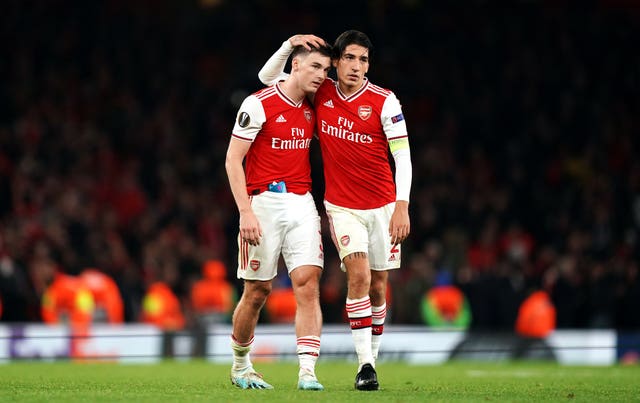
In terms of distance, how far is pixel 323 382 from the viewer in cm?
1066

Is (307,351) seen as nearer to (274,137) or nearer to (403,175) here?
(403,175)

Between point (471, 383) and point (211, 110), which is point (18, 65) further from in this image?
point (471, 383)

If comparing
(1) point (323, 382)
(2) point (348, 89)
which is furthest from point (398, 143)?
(1) point (323, 382)

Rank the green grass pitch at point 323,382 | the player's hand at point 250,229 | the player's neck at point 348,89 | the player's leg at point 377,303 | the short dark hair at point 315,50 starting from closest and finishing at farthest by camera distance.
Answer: the green grass pitch at point 323,382 < the player's hand at point 250,229 < the short dark hair at point 315,50 < the player's neck at point 348,89 < the player's leg at point 377,303

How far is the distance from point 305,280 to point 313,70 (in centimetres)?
151

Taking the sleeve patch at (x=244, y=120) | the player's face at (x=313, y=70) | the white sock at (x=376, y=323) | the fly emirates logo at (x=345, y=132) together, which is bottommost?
the white sock at (x=376, y=323)

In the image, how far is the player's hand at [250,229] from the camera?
868 centimetres

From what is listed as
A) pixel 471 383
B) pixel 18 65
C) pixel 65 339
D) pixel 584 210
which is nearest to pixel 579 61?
pixel 584 210

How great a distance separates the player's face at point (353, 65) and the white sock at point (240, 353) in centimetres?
207

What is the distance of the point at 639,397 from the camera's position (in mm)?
8766

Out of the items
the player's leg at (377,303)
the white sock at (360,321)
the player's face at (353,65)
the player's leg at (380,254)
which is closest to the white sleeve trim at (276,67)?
the player's face at (353,65)

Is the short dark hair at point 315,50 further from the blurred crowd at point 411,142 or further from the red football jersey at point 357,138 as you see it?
the blurred crowd at point 411,142

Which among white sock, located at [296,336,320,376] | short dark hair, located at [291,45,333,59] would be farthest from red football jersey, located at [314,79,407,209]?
white sock, located at [296,336,320,376]

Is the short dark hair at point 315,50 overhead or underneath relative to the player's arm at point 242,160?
overhead
